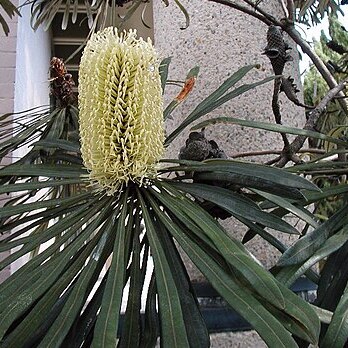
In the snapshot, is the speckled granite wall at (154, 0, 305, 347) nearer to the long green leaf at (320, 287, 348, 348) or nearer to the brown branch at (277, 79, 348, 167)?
the brown branch at (277, 79, 348, 167)

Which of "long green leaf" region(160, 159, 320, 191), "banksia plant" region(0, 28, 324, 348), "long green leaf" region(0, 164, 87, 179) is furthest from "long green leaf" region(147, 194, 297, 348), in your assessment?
"long green leaf" region(0, 164, 87, 179)

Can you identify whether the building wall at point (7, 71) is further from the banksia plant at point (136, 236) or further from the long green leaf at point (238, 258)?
the long green leaf at point (238, 258)

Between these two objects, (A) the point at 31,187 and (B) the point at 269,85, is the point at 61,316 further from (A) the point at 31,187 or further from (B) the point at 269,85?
(B) the point at 269,85

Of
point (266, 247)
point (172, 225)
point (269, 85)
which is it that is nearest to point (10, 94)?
point (269, 85)

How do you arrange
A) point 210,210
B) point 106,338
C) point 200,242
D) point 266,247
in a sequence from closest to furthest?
point 106,338 < point 200,242 < point 210,210 < point 266,247

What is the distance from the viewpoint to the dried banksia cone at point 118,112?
0.57 metres

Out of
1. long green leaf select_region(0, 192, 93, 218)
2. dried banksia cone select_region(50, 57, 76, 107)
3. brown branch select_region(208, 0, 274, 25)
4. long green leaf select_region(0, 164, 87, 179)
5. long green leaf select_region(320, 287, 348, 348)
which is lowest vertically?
long green leaf select_region(320, 287, 348, 348)

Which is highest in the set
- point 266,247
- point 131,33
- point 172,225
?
point 131,33

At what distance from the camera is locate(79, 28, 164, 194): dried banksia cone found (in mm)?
575

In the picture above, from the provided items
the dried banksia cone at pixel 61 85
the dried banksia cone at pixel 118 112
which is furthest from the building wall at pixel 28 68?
the dried banksia cone at pixel 118 112

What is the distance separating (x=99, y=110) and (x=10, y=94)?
0.92 metres

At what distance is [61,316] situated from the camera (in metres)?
0.43

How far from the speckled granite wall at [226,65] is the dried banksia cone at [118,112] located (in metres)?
0.38

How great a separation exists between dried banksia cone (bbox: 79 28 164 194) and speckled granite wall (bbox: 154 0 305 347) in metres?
0.38
